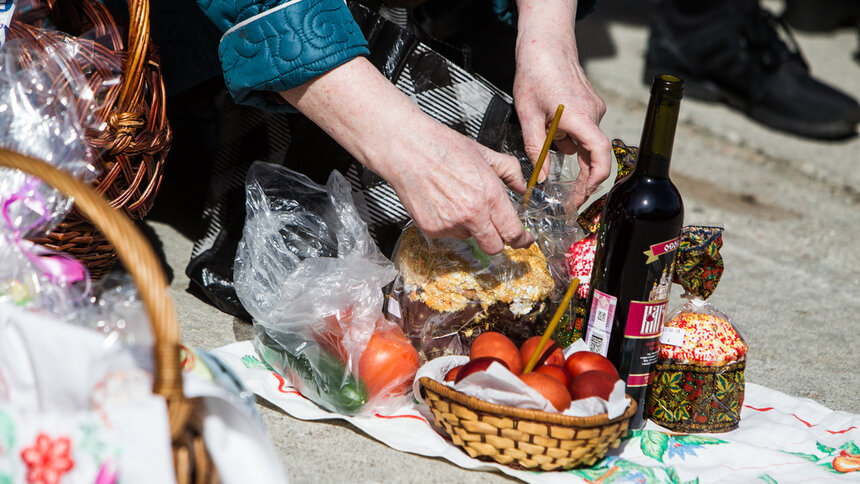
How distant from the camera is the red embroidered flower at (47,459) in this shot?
0.90 metres

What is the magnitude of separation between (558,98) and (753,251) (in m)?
1.31

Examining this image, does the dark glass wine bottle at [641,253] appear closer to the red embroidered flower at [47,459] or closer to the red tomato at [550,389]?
the red tomato at [550,389]

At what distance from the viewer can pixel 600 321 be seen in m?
1.44

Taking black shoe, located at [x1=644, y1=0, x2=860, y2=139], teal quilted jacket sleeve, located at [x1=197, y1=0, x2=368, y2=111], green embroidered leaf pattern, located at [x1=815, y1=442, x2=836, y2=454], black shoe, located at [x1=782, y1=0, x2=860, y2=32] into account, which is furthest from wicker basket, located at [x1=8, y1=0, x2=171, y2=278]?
black shoe, located at [x1=782, y1=0, x2=860, y2=32]

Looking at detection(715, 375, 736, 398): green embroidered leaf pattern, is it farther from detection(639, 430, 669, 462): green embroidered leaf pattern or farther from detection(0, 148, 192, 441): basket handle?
detection(0, 148, 192, 441): basket handle

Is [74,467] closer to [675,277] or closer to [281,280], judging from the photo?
[281,280]

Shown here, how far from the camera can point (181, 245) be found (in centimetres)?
213

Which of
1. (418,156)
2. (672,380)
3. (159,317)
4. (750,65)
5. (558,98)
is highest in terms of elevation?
(750,65)

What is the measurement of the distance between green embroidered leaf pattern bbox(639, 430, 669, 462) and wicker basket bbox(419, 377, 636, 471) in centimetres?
17

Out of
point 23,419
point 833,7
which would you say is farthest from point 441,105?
point 833,7

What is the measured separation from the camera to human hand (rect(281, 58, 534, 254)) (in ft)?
4.45

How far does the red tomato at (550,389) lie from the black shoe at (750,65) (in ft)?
9.50

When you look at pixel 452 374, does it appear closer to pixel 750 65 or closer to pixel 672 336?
pixel 672 336

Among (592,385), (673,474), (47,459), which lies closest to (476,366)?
(592,385)
